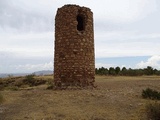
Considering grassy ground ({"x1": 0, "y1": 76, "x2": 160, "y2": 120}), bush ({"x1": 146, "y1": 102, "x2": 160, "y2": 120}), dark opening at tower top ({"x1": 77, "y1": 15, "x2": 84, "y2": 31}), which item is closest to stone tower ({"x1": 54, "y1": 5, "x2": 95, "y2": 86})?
dark opening at tower top ({"x1": 77, "y1": 15, "x2": 84, "y2": 31})

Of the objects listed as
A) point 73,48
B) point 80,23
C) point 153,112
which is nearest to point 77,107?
point 153,112

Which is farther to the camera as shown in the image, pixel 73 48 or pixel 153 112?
pixel 73 48

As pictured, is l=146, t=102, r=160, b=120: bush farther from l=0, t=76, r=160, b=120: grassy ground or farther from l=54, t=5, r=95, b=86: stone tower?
l=54, t=5, r=95, b=86: stone tower

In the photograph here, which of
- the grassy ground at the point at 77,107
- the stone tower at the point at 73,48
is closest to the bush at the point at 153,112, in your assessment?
the grassy ground at the point at 77,107

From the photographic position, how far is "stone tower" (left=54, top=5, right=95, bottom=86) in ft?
44.2

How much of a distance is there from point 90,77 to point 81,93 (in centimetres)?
217

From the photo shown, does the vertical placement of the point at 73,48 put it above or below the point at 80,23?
below

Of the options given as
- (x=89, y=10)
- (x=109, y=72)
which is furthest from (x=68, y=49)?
(x=109, y=72)

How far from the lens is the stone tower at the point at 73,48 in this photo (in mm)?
13477

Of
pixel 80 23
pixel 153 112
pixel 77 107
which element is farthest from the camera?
pixel 80 23

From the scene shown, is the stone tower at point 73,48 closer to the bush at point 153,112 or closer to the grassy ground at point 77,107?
the grassy ground at point 77,107

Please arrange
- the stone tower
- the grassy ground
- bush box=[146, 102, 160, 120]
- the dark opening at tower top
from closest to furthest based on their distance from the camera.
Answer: bush box=[146, 102, 160, 120] < the grassy ground < the stone tower < the dark opening at tower top

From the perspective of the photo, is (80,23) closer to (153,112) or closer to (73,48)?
(73,48)

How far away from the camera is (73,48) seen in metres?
13.6
